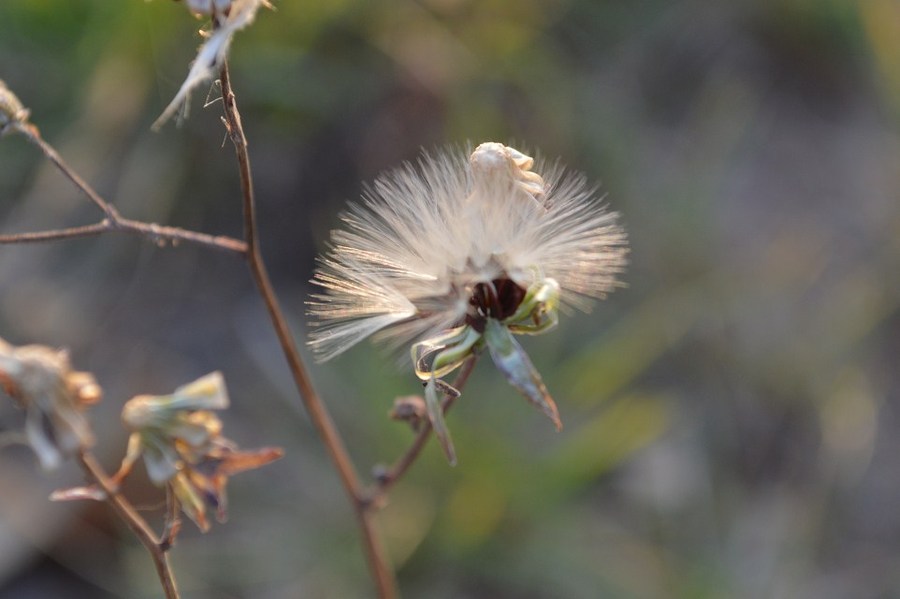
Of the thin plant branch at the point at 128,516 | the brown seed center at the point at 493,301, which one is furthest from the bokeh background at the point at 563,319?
the brown seed center at the point at 493,301

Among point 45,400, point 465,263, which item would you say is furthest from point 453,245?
point 45,400

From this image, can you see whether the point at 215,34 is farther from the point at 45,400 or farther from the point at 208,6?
the point at 45,400

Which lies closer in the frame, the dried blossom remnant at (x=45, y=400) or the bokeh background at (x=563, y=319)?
the dried blossom remnant at (x=45, y=400)

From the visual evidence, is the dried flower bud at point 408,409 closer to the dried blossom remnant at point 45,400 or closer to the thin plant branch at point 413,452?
the thin plant branch at point 413,452

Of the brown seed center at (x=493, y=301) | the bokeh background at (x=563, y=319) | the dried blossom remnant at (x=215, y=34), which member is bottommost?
the bokeh background at (x=563, y=319)

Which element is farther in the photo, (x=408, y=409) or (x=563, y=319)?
(x=563, y=319)

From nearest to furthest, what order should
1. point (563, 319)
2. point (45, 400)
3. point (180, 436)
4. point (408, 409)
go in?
point (45, 400)
point (180, 436)
point (408, 409)
point (563, 319)
